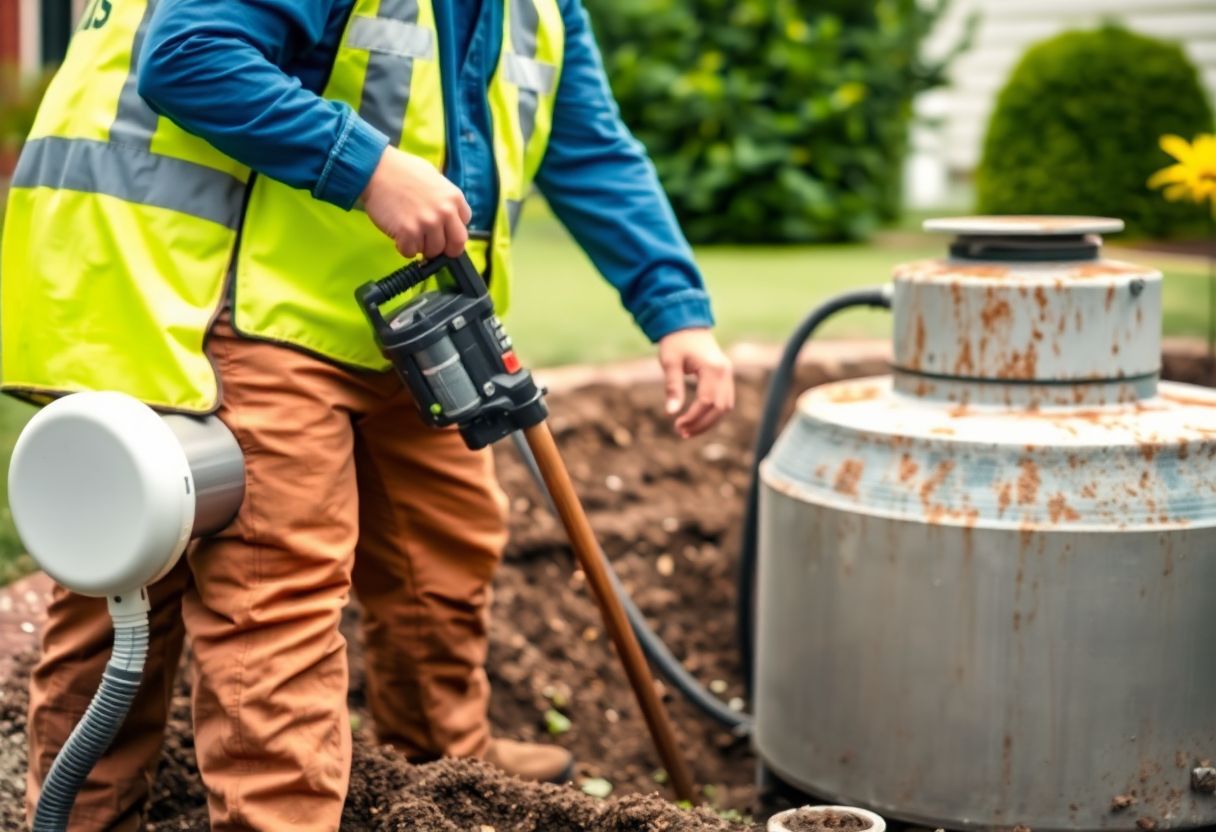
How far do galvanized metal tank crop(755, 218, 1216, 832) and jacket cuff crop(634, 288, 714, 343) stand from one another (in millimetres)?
270

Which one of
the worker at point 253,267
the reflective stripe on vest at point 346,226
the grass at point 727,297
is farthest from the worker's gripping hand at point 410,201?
the grass at point 727,297

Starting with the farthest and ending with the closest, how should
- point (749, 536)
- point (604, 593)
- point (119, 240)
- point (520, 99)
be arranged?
1. point (749, 536)
2. point (604, 593)
3. point (520, 99)
4. point (119, 240)

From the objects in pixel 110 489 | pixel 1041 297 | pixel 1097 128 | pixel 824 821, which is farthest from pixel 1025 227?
pixel 1097 128

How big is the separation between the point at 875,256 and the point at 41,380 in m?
5.59

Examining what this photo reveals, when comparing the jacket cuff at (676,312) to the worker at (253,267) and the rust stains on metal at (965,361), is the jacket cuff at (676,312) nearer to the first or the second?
the worker at (253,267)

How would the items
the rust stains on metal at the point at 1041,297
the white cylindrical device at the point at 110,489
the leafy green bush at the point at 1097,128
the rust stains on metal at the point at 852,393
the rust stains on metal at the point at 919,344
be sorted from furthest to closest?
1. the leafy green bush at the point at 1097,128
2. the rust stains on metal at the point at 852,393
3. the rust stains on metal at the point at 919,344
4. the rust stains on metal at the point at 1041,297
5. the white cylindrical device at the point at 110,489

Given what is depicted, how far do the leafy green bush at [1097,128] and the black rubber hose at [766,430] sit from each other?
5.33m

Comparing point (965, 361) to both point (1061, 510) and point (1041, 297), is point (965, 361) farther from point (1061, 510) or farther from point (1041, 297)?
point (1061, 510)

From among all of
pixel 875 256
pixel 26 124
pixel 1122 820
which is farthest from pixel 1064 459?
pixel 26 124

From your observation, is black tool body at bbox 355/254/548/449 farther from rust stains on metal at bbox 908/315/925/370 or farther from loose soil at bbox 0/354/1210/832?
rust stains on metal at bbox 908/315/925/370

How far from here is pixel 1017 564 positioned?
2119 mm

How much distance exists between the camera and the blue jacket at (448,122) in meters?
1.74

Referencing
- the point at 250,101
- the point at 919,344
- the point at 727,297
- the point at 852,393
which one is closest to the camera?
the point at 250,101

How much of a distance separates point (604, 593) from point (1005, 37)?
9614 mm
